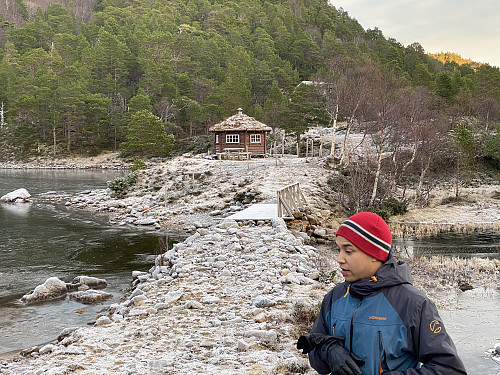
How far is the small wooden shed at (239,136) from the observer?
39938mm

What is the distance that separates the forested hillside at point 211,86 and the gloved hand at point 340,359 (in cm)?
2237

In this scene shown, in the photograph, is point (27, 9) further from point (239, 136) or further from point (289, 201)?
point (289, 201)

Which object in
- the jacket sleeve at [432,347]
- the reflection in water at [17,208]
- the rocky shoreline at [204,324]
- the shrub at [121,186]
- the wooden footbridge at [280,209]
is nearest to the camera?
the jacket sleeve at [432,347]

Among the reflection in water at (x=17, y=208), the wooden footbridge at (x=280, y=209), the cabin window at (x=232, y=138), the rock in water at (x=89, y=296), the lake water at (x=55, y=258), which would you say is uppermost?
the cabin window at (x=232, y=138)

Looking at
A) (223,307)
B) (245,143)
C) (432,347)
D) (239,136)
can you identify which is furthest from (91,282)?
(239,136)

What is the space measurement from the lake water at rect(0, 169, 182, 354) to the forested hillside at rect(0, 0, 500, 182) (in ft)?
48.9

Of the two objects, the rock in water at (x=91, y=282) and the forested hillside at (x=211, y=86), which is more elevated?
the forested hillside at (x=211, y=86)

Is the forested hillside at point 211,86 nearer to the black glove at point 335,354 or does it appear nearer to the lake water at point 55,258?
the lake water at point 55,258

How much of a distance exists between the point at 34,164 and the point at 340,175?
49118 millimetres

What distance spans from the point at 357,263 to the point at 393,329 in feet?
1.33

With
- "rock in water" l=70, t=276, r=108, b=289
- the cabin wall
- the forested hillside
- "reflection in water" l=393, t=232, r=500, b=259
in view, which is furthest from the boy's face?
the cabin wall

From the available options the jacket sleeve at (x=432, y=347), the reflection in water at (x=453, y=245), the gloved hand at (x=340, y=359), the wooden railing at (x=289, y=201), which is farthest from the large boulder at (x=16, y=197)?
the jacket sleeve at (x=432, y=347)

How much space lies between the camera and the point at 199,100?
220ft

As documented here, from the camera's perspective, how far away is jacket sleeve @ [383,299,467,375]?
2330 millimetres
